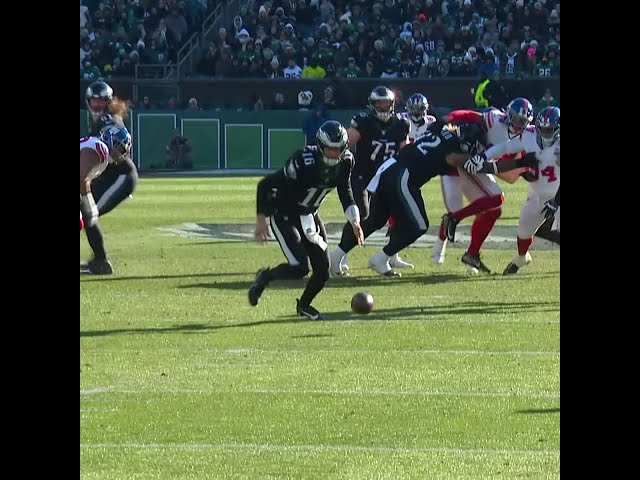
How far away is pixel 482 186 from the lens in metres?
15.3

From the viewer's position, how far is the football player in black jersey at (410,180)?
14.5 meters

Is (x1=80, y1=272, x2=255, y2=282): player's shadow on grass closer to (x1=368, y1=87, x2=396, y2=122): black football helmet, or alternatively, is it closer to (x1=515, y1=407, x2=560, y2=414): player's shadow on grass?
(x1=368, y1=87, x2=396, y2=122): black football helmet

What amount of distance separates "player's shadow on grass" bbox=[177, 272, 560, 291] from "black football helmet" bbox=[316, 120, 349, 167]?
276 cm

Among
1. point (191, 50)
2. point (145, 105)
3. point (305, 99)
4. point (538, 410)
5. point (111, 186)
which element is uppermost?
point (538, 410)

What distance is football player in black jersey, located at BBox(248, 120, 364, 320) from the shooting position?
11.2 m

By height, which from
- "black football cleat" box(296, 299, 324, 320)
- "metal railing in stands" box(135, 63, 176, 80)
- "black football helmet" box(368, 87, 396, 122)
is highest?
"black football helmet" box(368, 87, 396, 122)

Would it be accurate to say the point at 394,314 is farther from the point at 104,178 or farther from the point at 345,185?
the point at 104,178

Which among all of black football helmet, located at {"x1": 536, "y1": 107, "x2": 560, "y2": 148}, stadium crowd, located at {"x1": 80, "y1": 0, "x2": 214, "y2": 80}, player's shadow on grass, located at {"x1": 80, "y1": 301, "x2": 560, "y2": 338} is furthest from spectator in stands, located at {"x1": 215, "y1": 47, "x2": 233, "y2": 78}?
player's shadow on grass, located at {"x1": 80, "y1": 301, "x2": 560, "y2": 338}

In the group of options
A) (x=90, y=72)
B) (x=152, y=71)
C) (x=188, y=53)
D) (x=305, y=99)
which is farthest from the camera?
(x=188, y=53)

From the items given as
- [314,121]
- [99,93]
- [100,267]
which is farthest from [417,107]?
[314,121]

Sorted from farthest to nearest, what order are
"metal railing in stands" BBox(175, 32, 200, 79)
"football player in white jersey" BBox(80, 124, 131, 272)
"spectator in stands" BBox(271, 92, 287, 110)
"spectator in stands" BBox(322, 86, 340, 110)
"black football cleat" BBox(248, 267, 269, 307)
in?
"metal railing in stands" BBox(175, 32, 200, 79) < "spectator in stands" BBox(271, 92, 287, 110) < "spectator in stands" BBox(322, 86, 340, 110) < "football player in white jersey" BBox(80, 124, 131, 272) < "black football cleat" BBox(248, 267, 269, 307)

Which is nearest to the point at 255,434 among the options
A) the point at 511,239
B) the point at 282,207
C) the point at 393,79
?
the point at 282,207

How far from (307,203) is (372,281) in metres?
3.04
